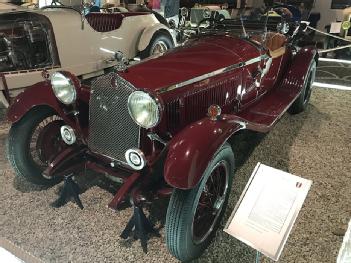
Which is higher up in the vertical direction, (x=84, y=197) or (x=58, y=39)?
(x=58, y=39)

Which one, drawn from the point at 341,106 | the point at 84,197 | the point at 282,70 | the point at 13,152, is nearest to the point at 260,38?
the point at 282,70

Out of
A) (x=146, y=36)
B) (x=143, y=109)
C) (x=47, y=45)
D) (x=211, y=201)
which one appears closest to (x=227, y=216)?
(x=211, y=201)

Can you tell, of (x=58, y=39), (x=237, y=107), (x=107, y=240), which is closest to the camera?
(x=107, y=240)

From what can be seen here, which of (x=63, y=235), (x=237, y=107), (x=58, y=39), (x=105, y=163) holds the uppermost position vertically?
(x=58, y=39)

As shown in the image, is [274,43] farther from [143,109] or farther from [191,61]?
[143,109]

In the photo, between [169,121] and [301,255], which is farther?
[169,121]

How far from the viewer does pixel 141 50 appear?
5309 mm

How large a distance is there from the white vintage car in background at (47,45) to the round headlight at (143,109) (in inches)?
86.2

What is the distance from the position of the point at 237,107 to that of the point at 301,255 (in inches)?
53.2

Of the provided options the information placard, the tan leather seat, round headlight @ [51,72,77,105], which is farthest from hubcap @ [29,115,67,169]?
the tan leather seat

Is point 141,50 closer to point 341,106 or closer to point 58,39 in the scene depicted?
point 58,39

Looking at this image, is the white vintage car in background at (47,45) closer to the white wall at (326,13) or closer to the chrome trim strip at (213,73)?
the chrome trim strip at (213,73)

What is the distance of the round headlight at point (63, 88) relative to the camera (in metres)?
2.32

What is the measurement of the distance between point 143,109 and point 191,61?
2.68 ft
